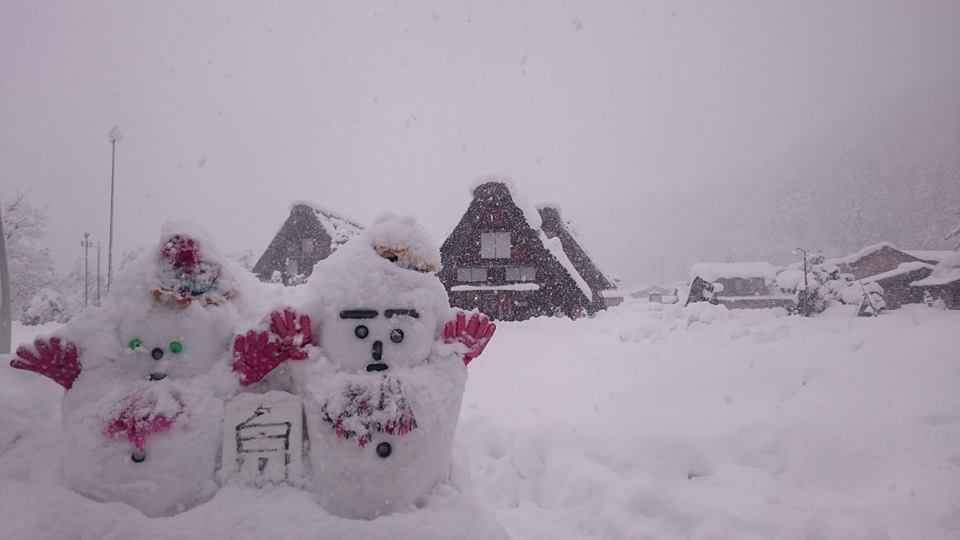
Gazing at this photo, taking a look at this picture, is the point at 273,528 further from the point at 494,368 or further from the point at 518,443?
the point at 494,368

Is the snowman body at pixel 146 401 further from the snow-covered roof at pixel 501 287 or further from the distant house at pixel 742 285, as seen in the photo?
the distant house at pixel 742 285

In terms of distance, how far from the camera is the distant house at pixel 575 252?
17.5 m

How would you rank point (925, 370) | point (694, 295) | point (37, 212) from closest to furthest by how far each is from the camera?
point (925, 370) < point (37, 212) < point (694, 295)

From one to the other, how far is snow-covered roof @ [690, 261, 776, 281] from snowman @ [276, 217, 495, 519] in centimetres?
2910

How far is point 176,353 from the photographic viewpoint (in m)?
2.22

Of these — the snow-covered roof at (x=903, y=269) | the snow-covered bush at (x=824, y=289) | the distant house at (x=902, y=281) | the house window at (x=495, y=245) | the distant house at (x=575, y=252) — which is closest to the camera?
the house window at (x=495, y=245)

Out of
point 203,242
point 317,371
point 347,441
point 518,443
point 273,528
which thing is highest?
point 203,242

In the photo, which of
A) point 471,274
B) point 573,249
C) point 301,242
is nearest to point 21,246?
point 301,242

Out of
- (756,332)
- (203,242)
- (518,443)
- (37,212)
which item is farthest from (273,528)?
(37,212)

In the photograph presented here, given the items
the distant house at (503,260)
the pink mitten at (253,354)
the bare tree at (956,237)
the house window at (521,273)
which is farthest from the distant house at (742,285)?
the pink mitten at (253,354)

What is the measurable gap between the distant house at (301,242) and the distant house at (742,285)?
2118 centimetres

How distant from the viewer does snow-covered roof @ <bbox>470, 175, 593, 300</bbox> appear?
15.5 meters

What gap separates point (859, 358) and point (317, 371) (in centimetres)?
558

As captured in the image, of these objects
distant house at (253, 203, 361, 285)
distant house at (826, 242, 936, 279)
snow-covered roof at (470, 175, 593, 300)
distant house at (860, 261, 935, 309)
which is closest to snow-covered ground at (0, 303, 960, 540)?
snow-covered roof at (470, 175, 593, 300)
